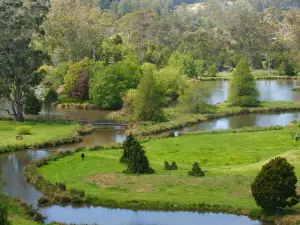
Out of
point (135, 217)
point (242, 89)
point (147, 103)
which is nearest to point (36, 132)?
point (147, 103)

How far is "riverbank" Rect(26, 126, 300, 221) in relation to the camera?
38.7m

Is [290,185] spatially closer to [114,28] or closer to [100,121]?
[100,121]

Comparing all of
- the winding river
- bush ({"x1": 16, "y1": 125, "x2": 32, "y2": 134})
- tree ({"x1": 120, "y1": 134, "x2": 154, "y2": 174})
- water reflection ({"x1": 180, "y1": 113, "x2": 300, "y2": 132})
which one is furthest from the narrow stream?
water reflection ({"x1": 180, "y1": 113, "x2": 300, "y2": 132})

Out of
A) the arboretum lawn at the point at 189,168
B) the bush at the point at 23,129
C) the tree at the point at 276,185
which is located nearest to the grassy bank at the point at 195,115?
the arboretum lawn at the point at 189,168

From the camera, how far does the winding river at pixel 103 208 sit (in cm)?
3619

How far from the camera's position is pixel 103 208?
128 feet

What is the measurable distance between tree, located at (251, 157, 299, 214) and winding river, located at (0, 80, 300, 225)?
195cm

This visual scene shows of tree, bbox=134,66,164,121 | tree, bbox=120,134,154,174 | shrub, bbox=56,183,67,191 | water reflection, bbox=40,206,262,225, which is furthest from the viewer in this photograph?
tree, bbox=134,66,164,121

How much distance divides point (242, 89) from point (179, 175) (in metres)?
52.7

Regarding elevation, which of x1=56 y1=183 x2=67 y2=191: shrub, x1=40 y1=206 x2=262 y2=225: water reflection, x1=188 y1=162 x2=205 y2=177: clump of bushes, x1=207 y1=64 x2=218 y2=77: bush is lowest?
x1=40 y1=206 x2=262 y2=225: water reflection

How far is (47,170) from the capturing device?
50344mm

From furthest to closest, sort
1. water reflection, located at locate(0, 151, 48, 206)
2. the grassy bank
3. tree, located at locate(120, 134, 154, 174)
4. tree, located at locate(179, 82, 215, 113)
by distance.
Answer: tree, located at locate(179, 82, 215, 113) → the grassy bank → tree, located at locate(120, 134, 154, 174) → water reflection, located at locate(0, 151, 48, 206)

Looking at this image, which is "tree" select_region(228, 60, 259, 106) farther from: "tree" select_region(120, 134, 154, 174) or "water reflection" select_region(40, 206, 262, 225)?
"water reflection" select_region(40, 206, 262, 225)

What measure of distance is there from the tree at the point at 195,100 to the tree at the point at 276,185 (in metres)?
53.1
